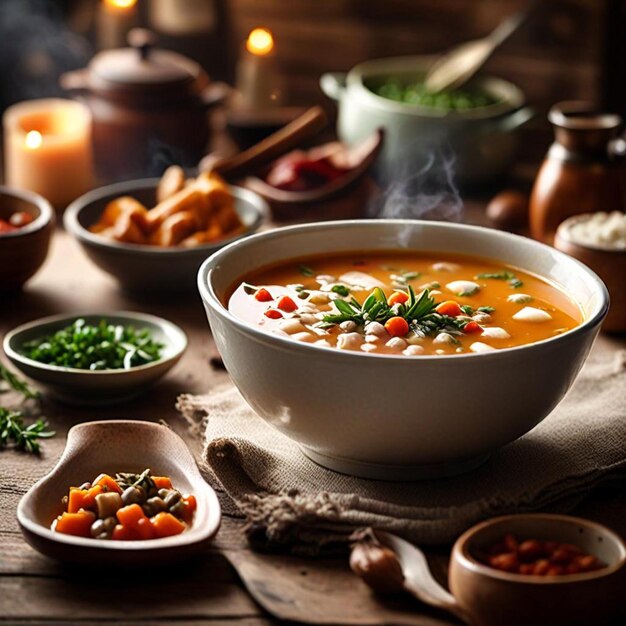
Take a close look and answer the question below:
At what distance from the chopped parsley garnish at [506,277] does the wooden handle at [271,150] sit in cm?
124

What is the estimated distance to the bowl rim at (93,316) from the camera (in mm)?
2420

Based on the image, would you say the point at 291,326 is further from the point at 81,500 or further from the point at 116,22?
the point at 116,22

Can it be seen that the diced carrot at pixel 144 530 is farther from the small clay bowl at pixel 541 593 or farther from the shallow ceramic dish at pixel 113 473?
the small clay bowl at pixel 541 593

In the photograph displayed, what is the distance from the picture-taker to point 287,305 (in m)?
2.20

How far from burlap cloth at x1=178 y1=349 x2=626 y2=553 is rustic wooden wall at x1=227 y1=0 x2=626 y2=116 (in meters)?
2.14

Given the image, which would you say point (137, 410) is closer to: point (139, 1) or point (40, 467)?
point (40, 467)

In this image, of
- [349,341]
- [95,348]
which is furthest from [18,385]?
[349,341]

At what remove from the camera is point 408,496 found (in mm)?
2029

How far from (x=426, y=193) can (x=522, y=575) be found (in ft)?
6.87

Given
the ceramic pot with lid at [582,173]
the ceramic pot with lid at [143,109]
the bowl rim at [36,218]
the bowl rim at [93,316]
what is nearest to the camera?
the bowl rim at [93,316]

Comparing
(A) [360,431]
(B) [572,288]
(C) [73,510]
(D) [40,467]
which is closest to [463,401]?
(A) [360,431]

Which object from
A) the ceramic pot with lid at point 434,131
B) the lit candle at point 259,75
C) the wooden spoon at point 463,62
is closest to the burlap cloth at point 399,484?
the ceramic pot with lid at point 434,131

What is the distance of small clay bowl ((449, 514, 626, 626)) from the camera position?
1.64 m

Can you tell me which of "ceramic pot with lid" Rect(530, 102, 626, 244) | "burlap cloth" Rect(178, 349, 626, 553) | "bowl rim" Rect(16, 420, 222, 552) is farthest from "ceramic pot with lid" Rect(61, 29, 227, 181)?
"bowl rim" Rect(16, 420, 222, 552)
